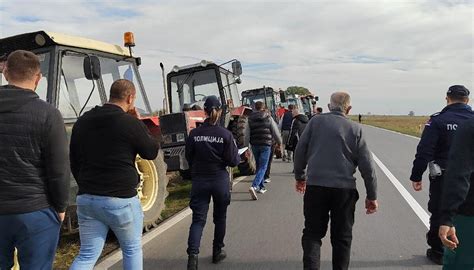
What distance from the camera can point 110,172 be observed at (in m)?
3.54

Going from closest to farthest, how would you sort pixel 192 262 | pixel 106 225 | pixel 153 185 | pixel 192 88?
pixel 106 225
pixel 192 262
pixel 153 185
pixel 192 88

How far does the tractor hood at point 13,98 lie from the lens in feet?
9.52

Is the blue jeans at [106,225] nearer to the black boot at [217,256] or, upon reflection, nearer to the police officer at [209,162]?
the police officer at [209,162]

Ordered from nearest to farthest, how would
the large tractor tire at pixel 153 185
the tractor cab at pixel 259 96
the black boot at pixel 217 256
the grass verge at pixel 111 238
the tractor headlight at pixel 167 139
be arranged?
1. the black boot at pixel 217 256
2. the grass verge at pixel 111 238
3. the large tractor tire at pixel 153 185
4. the tractor headlight at pixel 167 139
5. the tractor cab at pixel 259 96

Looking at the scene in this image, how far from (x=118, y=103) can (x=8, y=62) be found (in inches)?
34.4

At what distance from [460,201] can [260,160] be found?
21.9ft

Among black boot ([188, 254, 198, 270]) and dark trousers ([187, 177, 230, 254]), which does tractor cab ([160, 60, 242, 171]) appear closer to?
dark trousers ([187, 177, 230, 254])

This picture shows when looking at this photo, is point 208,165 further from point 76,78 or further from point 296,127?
point 296,127

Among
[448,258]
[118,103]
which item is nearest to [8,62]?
[118,103]

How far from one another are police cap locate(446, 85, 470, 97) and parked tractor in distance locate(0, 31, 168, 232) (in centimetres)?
393

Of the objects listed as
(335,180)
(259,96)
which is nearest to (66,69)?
(335,180)

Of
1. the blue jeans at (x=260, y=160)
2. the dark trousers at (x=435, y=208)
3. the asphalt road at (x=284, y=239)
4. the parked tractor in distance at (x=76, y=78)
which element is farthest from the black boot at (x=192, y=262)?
the blue jeans at (x=260, y=160)

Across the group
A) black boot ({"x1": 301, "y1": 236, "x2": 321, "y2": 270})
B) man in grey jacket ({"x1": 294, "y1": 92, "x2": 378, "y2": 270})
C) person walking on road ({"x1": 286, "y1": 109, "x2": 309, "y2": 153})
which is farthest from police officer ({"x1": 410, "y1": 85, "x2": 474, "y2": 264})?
person walking on road ({"x1": 286, "y1": 109, "x2": 309, "y2": 153})

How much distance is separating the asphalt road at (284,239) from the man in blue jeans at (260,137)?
1.72 ft
